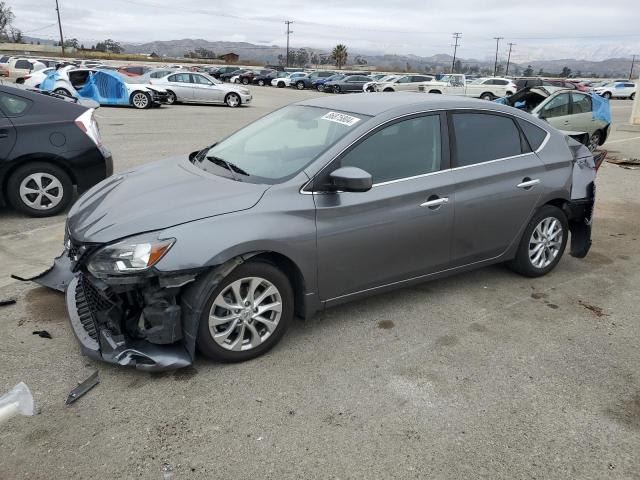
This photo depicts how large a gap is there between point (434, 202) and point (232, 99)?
842 inches

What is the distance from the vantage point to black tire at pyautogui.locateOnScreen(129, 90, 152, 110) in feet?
66.5

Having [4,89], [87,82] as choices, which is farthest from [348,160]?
[87,82]

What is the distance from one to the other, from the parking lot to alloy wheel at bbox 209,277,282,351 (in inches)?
6.7

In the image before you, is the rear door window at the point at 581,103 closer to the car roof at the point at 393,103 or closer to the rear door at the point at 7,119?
the car roof at the point at 393,103

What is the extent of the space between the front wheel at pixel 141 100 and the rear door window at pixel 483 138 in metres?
18.5

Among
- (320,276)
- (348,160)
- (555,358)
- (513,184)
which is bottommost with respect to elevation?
(555,358)

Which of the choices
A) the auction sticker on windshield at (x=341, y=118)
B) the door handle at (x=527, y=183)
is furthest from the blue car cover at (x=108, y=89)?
the door handle at (x=527, y=183)

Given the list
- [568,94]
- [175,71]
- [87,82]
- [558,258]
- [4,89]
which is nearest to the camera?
[558,258]

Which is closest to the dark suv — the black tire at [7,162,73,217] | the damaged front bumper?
the black tire at [7,162,73,217]

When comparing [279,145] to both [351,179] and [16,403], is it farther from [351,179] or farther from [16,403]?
[16,403]

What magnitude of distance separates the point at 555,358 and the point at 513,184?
146 centimetres

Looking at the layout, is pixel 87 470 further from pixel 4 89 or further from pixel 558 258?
pixel 4 89

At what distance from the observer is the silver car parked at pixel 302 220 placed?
3082 mm

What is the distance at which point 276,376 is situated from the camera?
3.24 metres
